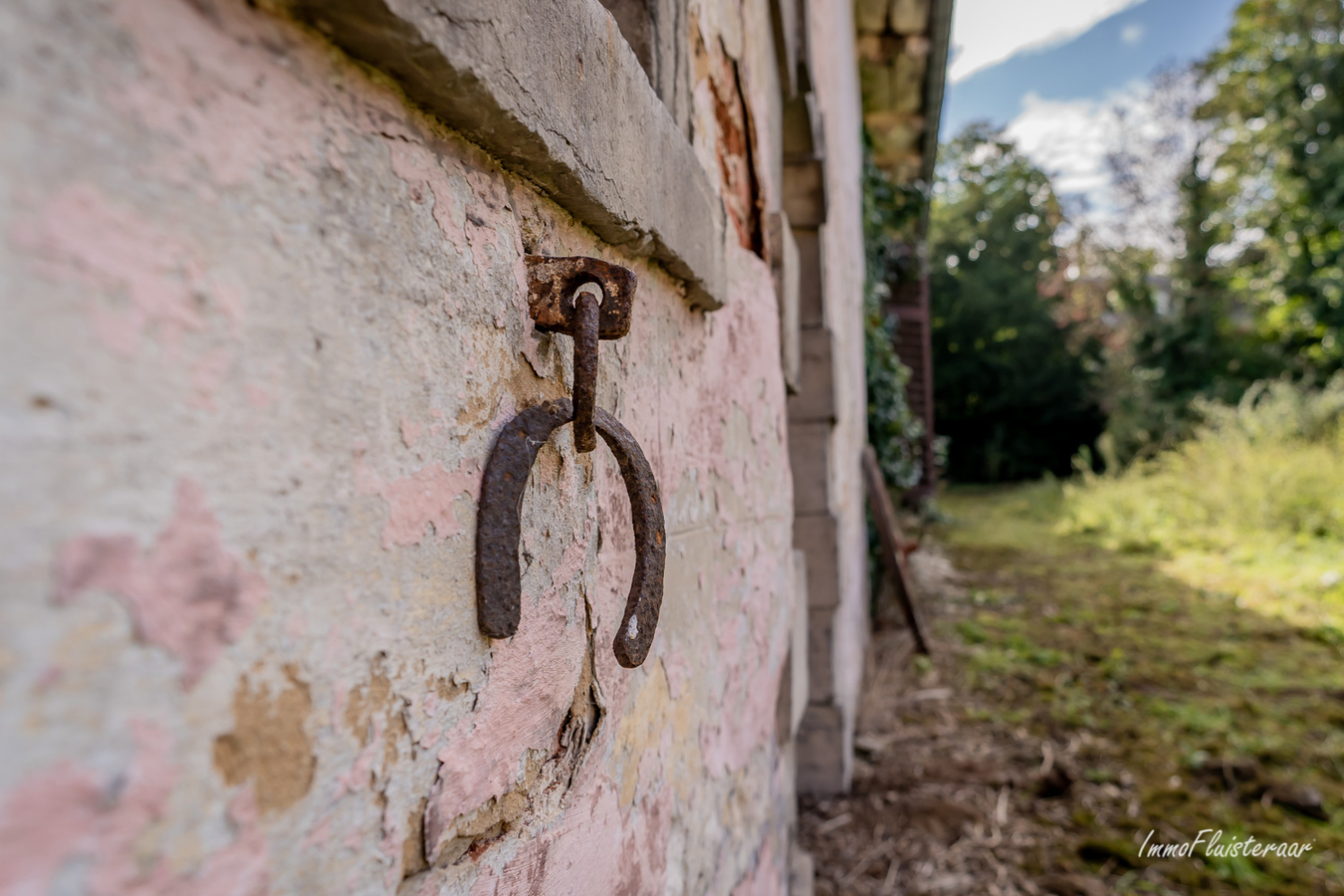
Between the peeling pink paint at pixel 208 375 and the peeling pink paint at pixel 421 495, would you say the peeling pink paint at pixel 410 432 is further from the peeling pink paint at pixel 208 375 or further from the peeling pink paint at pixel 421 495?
the peeling pink paint at pixel 208 375

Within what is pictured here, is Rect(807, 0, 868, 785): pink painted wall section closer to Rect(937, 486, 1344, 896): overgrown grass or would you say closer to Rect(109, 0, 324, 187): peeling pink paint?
Rect(937, 486, 1344, 896): overgrown grass

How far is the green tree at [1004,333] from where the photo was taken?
14.8m

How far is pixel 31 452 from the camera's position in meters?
0.32

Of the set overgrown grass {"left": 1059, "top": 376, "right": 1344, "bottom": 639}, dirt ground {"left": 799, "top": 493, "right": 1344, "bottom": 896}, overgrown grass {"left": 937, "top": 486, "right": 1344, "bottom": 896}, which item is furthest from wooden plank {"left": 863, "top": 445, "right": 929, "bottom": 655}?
overgrown grass {"left": 1059, "top": 376, "right": 1344, "bottom": 639}

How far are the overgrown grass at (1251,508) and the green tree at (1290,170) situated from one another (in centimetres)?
172

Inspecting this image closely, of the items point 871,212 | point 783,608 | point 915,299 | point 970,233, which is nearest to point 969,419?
point 970,233

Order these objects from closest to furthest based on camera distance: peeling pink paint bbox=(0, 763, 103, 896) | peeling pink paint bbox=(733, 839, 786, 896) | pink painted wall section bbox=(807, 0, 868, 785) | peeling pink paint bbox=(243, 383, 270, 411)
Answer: peeling pink paint bbox=(0, 763, 103, 896) < peeling pink paint bbox=(243, 383, 270, 411) < peeling pink paint bbox=(733, 839, 786, 896) < pink painted wall section bbox=(807, 0, 868, 785)

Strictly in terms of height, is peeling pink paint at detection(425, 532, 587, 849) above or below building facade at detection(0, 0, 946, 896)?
below

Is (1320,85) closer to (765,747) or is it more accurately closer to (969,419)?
(969,419)

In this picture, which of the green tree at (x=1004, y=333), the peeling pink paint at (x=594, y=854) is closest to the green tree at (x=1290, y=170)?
the green tree at (x=1004, y=333)

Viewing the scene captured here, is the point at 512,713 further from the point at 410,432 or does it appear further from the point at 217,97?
the point at 217,97

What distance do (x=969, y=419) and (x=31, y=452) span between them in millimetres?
16466

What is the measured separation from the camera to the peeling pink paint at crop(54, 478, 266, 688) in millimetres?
337

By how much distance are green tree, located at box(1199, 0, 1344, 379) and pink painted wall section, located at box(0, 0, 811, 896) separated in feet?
45.0
